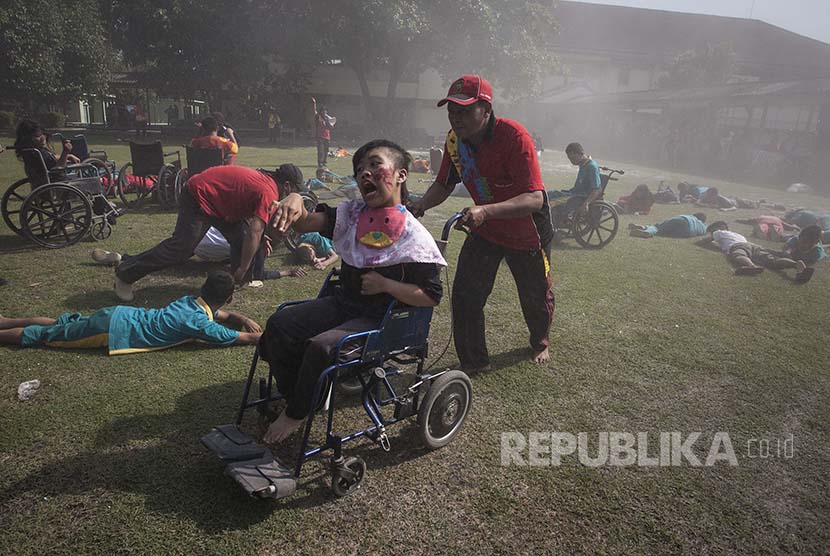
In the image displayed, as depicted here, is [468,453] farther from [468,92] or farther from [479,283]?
[468,92]

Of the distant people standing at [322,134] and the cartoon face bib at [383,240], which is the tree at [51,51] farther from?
the cartoon face bib at [383,240]

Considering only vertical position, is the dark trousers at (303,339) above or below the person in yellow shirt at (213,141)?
below

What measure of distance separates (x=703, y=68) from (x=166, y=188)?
114 feet

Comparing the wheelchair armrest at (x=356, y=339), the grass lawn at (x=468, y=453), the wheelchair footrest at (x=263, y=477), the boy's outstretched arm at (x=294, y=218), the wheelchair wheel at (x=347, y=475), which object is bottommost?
the grass lawn at (x=468, y=453)

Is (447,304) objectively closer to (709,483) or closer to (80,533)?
(709,483)

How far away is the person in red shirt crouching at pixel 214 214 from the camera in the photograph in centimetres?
501

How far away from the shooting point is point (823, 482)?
125 inches

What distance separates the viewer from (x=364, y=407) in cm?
291

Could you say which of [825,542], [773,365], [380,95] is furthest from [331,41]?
[825,542]

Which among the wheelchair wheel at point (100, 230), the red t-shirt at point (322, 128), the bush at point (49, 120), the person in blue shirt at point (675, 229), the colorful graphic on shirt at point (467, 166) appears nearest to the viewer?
the colorful graphic on shirt at point (467, 166)

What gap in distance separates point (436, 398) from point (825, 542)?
206cm

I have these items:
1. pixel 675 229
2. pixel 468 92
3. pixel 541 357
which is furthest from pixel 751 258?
pixel 468 92

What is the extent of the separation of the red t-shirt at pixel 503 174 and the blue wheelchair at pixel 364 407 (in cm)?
83

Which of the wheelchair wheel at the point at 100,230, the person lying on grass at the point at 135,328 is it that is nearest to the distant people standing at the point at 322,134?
the wheelchair wheel at the point at 100,230
